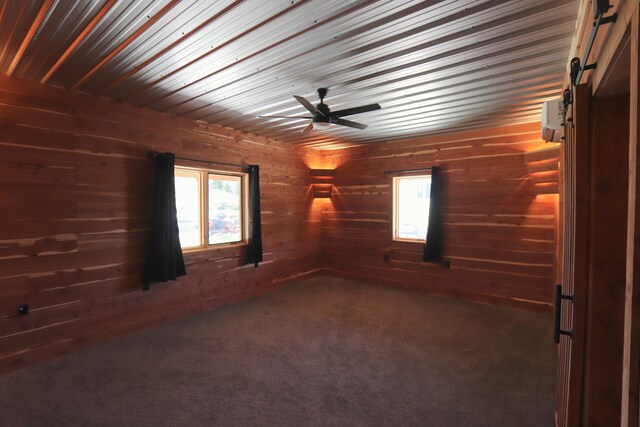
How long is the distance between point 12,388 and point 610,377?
390 centimetres

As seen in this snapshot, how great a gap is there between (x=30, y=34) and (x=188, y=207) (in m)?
2.43

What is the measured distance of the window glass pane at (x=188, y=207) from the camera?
418 centimetres

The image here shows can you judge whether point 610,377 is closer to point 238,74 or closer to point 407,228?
point 238,74

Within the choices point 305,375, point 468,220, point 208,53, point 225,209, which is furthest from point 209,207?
point 468,220

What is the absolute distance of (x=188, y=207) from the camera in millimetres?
4305

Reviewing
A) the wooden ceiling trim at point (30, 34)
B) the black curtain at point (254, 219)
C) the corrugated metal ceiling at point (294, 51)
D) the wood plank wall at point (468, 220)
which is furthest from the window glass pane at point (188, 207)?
the wood plank wall at point (468, 220)

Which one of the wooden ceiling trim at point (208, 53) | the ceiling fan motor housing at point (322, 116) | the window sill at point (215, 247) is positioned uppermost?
the wooden ceiling trim at point (208, 53)

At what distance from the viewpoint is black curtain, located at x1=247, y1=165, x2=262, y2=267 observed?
484cm

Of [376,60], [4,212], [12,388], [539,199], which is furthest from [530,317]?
[4,212]

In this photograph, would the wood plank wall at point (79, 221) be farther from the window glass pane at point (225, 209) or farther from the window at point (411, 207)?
the window at point (411, 207)

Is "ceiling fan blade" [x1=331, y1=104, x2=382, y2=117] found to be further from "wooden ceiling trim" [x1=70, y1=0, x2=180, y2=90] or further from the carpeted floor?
the carpeted floor

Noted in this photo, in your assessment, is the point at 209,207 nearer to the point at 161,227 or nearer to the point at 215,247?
the point at 215,247

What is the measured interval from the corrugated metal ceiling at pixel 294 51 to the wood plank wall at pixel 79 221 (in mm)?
307

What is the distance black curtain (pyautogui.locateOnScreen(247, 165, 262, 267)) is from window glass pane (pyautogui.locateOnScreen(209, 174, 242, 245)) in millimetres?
204
